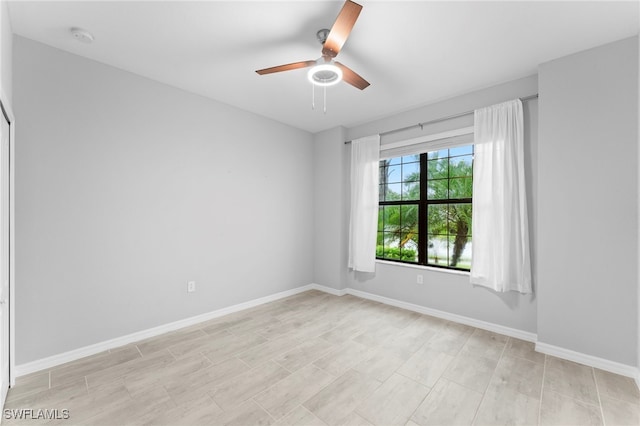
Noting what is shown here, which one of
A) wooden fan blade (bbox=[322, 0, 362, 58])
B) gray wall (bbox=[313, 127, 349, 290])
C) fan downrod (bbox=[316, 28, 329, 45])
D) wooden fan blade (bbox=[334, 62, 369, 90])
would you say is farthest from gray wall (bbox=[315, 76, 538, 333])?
wooden fan blade (bbox=[322, 0, 362, 58])

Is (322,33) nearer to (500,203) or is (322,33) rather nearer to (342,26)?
(342,26)

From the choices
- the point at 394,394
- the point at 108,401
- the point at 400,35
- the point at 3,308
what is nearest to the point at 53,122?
the point at 3,308

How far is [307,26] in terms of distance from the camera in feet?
6.98

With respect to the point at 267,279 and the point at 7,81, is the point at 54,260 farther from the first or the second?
the point at 267,279

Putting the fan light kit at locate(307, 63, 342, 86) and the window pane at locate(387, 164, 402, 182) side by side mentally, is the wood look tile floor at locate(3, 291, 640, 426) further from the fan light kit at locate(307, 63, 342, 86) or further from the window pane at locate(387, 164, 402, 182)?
the fan light kit at locate(307, 63, 342, 86)

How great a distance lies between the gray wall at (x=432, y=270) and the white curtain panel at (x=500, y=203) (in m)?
0.12

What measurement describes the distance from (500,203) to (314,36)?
98.1 inches

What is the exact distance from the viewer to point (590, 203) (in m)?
2.40

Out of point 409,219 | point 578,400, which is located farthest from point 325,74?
point 578,400

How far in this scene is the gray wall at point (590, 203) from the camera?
2252 mm

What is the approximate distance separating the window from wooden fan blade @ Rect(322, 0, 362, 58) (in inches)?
89.4

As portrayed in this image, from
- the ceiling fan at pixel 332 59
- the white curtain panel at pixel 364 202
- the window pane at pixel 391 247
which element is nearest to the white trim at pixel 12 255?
the ceiling fan at pixel 332 59

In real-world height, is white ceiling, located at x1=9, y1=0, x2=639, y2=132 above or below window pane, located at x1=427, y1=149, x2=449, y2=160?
above

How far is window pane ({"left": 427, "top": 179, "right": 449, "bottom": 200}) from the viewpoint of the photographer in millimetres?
3604
